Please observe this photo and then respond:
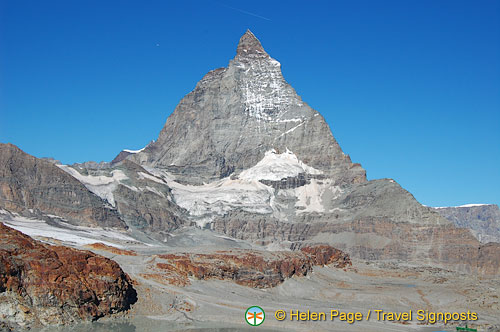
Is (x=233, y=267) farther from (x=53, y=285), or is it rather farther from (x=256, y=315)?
(x=256, y=315)

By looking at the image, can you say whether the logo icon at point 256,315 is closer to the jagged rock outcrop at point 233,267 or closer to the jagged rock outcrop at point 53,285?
the jagged rock outcrop at point 53,285

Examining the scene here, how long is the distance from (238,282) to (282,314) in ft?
81.9

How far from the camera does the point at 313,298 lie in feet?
381

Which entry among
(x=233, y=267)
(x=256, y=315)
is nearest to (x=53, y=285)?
(x=256, y=315)

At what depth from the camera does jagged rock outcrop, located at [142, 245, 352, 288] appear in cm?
10162

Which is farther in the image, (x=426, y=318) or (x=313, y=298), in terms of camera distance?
(x=313, y=298)

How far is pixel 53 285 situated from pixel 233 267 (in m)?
45.1

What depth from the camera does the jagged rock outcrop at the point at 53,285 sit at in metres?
69.3

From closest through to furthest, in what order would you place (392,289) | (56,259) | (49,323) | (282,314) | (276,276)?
(49,323) < (56,259) < (282,314) < (276,276) < (392,289)

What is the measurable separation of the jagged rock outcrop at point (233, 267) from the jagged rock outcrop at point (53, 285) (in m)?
16.6

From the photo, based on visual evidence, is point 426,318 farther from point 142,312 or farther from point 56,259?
→ point 56,259

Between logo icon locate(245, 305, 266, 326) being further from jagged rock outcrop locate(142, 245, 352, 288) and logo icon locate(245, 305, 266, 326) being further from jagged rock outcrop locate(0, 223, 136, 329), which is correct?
jagged rock outcrop locate(142, 245, 352, 288)

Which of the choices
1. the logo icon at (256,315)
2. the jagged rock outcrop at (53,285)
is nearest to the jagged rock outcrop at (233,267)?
the jagged rock outcrop at (53,285)

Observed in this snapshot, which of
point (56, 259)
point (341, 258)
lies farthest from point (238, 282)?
point (341, 258)
